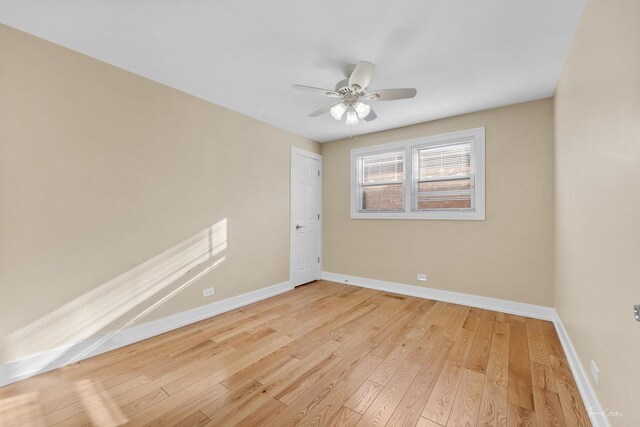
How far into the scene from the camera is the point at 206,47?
2211 millimetres

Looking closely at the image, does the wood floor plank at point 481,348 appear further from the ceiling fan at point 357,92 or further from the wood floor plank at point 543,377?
the ceiling fan at point 357,92

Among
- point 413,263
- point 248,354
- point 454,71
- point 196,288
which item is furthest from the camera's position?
point 413,263

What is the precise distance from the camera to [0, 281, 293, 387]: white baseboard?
1.99 metres

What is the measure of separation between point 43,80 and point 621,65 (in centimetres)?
376

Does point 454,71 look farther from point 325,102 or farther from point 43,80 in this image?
point 43,80

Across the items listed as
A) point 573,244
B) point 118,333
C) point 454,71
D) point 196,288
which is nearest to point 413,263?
point 573,244

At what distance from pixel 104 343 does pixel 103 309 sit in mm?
313

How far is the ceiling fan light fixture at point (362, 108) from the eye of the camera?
2524 mm

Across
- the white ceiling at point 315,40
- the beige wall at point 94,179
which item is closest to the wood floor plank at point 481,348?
the white ceiling at point 315,40

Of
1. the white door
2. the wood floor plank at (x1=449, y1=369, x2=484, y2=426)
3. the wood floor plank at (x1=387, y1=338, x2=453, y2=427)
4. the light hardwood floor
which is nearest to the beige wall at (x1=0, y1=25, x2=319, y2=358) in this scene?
the light hardwood floor

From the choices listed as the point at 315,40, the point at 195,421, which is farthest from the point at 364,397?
the point at 315,40

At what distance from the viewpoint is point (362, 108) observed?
2547 mm

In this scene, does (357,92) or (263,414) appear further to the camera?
(357,92)

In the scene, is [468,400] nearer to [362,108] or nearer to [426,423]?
[426,423]
